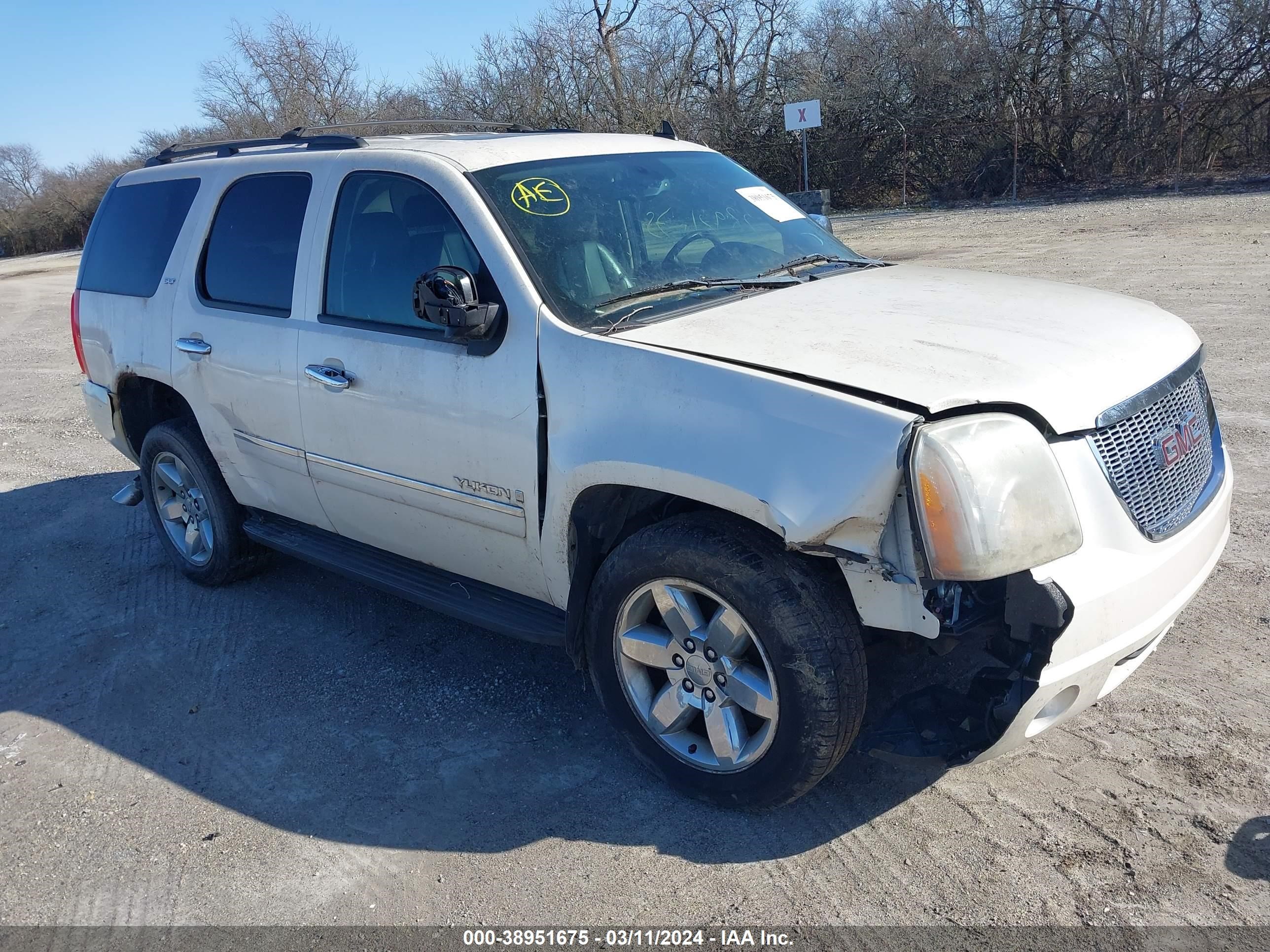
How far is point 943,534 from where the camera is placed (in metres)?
2.50

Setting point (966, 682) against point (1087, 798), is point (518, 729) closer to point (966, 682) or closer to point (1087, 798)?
point (966, 682)

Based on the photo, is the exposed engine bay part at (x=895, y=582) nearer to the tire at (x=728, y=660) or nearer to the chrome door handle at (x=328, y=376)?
the tire at (x=728, y=660)

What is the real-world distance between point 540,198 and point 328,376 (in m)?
1.09

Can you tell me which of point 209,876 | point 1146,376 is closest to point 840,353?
point 1146,376

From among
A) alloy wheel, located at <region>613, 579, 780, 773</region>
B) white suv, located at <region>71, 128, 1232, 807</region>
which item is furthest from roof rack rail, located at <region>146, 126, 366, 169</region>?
alloy wheel, located at <region>613, 579, 780, 773</region>

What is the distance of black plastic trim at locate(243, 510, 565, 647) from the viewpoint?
142 inches

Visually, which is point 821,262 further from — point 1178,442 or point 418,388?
point 418,388

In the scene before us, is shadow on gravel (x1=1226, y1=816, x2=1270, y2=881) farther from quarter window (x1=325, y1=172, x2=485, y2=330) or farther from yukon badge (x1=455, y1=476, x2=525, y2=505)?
quarter window (x1=325, y1=172, x2=485, y2=330)

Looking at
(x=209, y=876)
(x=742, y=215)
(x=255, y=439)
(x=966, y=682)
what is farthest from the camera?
(x=255, y=439)

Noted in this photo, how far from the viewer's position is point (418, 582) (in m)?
4.04

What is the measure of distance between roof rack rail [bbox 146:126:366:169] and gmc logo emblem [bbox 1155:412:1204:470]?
Result: 124 inches

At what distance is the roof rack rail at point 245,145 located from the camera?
4.27m

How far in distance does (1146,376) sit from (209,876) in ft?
10.5

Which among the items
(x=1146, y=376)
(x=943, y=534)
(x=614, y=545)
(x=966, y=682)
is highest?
(x=1146, y=376)
